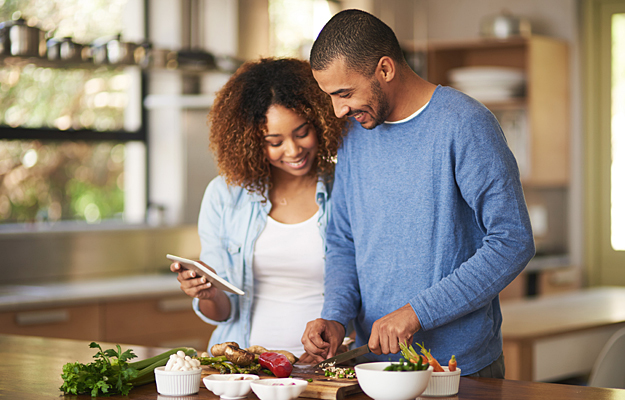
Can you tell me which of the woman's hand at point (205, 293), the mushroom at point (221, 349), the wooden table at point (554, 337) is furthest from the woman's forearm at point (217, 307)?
the wooden table at point (554, 337)

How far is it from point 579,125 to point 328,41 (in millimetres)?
3355

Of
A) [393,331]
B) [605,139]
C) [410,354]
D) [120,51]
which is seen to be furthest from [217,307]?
[605,139]

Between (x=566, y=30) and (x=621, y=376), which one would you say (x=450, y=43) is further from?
(x=621, y=376)

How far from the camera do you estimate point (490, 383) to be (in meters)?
1.47

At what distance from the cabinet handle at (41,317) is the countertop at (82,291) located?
28mm

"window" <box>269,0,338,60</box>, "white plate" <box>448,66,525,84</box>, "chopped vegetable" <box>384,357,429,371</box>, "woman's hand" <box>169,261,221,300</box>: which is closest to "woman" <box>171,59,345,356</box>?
"woman's hand" <box>169,261,221,300</box>

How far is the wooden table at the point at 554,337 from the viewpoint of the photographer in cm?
250

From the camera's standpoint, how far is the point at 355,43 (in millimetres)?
1533

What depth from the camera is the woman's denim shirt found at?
6.19 ft

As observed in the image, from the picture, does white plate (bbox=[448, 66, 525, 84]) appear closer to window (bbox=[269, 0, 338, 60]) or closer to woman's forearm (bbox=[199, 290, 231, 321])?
window (bbox=[269, 0, 338, 60])

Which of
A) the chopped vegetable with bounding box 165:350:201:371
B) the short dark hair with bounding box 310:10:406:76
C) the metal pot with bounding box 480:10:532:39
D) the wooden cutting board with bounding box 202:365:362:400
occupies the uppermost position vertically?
the metal pot with bounding box 480:10:532:39

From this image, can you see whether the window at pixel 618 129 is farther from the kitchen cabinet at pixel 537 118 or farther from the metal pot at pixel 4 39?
the metal pot at pixel 4 39

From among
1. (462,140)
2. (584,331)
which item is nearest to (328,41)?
(462,140)

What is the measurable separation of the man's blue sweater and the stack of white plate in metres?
2.85
